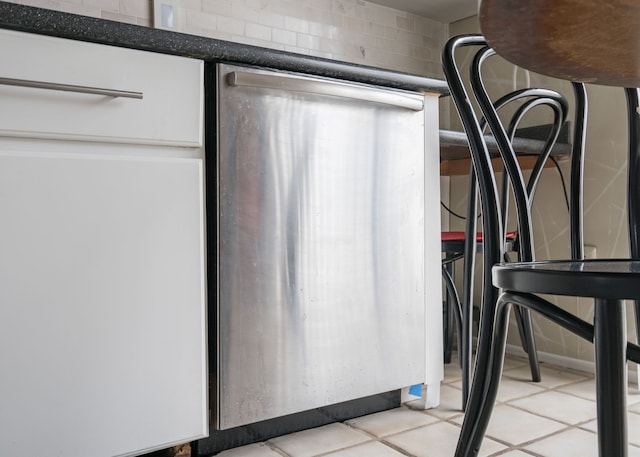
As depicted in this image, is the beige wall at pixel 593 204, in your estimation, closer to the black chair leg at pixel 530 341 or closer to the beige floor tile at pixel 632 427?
the black chair leg at pixel 530 341

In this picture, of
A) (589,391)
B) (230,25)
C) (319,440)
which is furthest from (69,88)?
(589,391)

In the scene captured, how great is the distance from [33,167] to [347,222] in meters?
0.74

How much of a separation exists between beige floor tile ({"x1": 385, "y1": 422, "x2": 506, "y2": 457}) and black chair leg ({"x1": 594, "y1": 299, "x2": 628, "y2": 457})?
29.4 inches

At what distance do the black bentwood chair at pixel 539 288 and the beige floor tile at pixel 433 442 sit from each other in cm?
45

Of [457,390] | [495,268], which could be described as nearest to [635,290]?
[495,268]

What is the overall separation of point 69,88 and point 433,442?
1154 mm

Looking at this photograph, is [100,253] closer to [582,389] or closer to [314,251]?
[314,251]

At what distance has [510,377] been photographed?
7.10ft

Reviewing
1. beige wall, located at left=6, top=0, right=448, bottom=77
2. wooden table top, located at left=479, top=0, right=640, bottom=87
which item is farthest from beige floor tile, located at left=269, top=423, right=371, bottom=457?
beige wall, located at left=6, top=0, right=448, bottom=77

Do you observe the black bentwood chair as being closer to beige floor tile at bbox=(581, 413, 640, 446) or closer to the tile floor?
the tile floor

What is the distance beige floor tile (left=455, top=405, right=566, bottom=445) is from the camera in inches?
61.1

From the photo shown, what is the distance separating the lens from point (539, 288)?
82 centimetres

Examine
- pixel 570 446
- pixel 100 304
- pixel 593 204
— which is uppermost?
pixel 593 204

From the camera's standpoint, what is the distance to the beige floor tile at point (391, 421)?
1606mm
